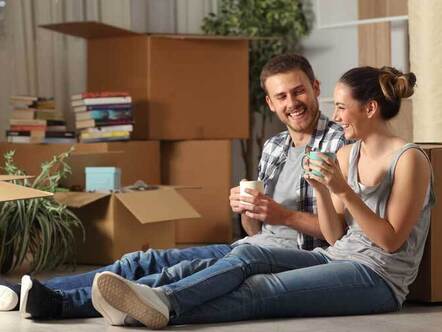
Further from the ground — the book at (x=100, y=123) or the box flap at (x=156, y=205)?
the book at (x=100, y=123)

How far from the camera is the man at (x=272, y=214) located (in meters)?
2.58

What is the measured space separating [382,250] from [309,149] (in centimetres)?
38

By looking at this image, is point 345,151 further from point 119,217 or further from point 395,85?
point 119,217

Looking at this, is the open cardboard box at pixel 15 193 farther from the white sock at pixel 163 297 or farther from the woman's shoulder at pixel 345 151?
the woman's shoulder at pixel 345 151

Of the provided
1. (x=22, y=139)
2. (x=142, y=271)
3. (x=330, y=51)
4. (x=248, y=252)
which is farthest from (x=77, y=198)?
(x=330, y=51)

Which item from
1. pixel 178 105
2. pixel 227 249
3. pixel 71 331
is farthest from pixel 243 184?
pixel 178 105

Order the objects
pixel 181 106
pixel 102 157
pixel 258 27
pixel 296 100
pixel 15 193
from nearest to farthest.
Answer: pixel 296 100
pixel 15 193
pixel 102 157
pixel 181 106
pixel 258 27

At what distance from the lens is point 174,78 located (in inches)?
191

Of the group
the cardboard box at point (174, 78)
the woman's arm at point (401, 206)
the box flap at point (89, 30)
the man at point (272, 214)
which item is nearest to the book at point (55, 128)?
the cardboard box at point (174, 78)

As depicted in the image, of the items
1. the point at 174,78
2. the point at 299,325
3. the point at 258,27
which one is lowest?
the point at 299,325

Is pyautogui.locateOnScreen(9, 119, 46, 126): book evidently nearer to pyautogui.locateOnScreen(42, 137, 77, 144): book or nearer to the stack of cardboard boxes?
pyautogui.locateOnScreen(42, 137, 77, 144): book

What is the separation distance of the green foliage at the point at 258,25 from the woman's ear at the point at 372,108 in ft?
9.45

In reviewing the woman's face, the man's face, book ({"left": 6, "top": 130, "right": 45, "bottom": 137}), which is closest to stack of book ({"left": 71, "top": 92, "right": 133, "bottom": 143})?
book ({"left": 6, "top": 130, "right": 45, "bottom": 137})

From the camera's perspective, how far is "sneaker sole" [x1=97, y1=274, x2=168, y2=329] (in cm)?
233
